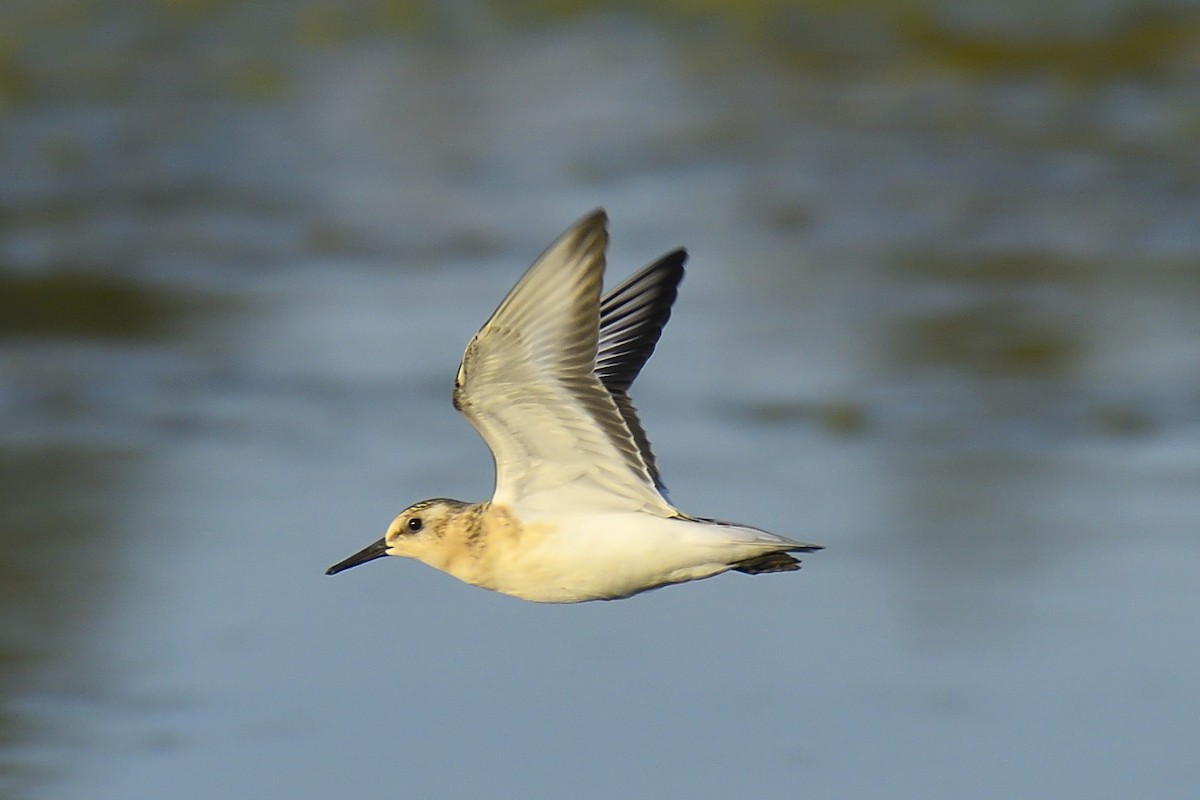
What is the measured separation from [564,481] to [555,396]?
1.03 feet

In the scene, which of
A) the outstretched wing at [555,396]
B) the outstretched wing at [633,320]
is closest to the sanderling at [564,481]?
the outstretched wing at [555,396]

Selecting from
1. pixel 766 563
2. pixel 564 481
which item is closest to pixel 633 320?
pixel 564 481

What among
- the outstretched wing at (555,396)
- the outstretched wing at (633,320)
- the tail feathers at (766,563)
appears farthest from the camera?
the outstretched wing at (633,320)

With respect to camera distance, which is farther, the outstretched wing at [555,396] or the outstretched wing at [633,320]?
the outstretched wing at [633,320]

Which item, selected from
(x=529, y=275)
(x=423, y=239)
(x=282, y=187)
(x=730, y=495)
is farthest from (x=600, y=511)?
(x=282, y=187)

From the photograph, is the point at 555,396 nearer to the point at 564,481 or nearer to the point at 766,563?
the point at 564,481

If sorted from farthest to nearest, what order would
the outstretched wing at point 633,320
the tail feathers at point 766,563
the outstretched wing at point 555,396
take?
the outstretched wing at point 633,320 < the tail feathers at point 766,563 < the outstretched wing at point 555,396

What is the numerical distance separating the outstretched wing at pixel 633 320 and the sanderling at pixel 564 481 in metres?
0.12

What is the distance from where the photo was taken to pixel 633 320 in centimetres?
660

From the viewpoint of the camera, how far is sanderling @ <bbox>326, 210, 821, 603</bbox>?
5.81 meters

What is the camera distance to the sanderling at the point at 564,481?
229 inches

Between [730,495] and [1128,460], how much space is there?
90.6 inches

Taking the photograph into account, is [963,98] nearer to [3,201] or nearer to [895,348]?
[895,348]

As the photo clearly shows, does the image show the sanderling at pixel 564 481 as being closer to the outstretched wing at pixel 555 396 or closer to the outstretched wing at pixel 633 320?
the outstretched wing at pixel 555 396
